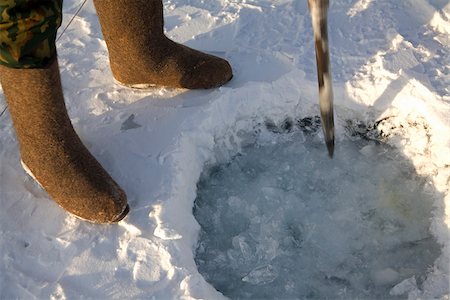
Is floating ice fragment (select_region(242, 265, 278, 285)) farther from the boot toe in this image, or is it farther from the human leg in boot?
the boot toe

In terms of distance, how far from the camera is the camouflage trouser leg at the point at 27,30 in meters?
1.30

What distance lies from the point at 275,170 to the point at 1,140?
0.88 meters

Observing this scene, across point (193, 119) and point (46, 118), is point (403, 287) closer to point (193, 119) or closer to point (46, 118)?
point (193, 119)

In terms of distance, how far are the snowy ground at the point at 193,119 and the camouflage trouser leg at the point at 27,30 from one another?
49 centimetres

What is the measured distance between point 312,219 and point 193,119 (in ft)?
1.65

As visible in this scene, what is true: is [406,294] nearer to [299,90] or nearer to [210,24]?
[299,90]

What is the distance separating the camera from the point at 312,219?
173 cm

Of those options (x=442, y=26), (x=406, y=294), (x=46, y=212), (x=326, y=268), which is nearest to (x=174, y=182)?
(x=46, y=212)

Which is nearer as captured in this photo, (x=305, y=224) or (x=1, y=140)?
(x=305, y=224)

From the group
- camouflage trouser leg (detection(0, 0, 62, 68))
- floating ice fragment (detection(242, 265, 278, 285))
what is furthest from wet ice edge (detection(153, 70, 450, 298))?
camouflage trouser leg (detection(0, 0, 62, 68))

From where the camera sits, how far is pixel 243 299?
1.57 m

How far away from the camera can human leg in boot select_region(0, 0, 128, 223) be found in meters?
1.33

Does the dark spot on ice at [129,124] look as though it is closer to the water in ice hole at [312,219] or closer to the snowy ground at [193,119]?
the snowy ground at [193,119]

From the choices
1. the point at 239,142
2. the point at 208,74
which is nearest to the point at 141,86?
the point at 208,74
